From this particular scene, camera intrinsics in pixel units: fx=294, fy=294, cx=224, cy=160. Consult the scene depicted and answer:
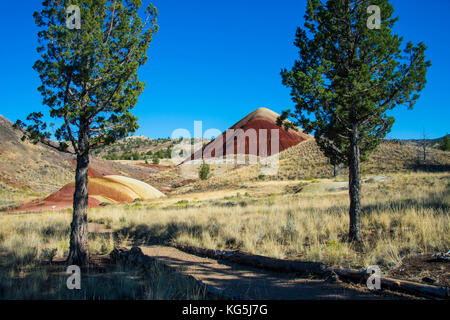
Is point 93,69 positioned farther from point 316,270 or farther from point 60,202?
point 60,202

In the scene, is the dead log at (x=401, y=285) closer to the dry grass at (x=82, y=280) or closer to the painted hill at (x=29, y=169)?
the dry grass at (x=82, y=280)

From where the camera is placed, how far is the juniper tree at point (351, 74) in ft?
25.7

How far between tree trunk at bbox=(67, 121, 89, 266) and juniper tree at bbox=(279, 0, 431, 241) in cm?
561

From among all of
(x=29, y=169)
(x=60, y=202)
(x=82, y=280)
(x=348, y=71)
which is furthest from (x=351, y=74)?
(x=29, y=169)

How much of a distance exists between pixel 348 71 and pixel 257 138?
83.7 metres

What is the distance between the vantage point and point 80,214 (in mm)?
7281

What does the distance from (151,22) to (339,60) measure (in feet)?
18.3

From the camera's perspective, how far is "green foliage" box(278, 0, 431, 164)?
783 cm

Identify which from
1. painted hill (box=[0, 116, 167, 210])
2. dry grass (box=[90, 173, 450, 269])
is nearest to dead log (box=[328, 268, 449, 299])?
dry grass (box=[90, 173, 450, 269])

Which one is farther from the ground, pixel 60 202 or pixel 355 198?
pixel 355 198

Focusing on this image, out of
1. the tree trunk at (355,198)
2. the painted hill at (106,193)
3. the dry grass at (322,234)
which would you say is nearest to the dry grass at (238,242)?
the dry grass at (322,234)

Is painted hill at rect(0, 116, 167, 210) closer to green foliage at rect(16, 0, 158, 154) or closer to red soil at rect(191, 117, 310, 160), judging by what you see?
green foliage at rect(16, 0, 158, 154)

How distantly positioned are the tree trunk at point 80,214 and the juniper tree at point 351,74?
5.61 meters
